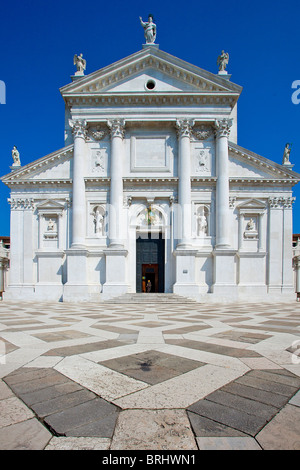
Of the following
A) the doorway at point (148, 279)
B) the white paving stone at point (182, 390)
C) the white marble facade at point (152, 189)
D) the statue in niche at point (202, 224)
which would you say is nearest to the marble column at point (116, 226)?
the white marble facade at point (152, 189)

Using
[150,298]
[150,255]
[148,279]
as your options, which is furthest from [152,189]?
[150,298]

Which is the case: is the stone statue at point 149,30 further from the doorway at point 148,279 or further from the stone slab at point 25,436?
the stone slab at point 25,436

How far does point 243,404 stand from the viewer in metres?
2.95

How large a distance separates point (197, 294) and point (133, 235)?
6.86 m

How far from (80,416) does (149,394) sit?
824 millimetres

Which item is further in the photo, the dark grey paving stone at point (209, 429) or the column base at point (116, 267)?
the column base at point (116, 267)

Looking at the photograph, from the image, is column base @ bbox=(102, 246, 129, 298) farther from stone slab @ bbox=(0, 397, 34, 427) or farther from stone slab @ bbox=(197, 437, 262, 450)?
stone slab @ bbox=(197, 437, 262, 450)

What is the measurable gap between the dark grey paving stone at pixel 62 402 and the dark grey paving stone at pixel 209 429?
1163mm

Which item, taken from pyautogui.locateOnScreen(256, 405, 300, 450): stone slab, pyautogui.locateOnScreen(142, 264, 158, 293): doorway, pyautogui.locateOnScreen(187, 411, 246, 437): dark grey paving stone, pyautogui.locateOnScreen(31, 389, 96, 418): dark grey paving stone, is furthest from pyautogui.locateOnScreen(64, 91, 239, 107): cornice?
pyautogui.locateOnScreen(187, 411, 246, 437): dark grey paving stone

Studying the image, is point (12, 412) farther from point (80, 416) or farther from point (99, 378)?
point (99, 378)

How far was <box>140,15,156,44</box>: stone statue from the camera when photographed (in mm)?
24422

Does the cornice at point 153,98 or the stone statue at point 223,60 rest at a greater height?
the stone statue at point 223,60

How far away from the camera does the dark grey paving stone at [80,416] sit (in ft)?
8.14

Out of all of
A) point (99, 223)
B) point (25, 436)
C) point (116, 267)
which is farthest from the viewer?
point (99, 223)
